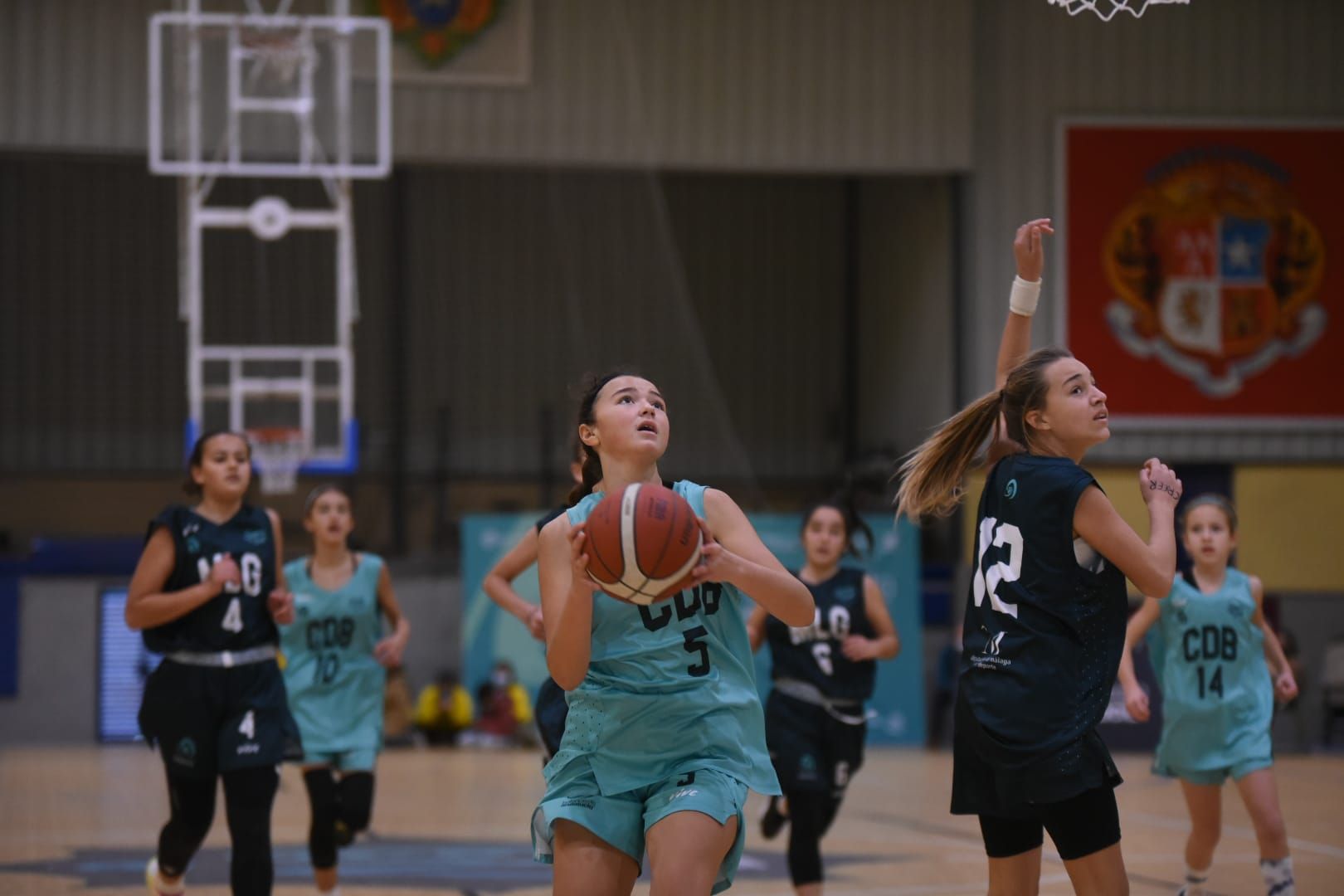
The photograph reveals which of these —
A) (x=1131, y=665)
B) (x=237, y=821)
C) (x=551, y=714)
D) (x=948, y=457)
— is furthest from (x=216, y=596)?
(x=1131, y=665)

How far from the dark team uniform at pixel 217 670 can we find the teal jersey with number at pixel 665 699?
6.89 feet

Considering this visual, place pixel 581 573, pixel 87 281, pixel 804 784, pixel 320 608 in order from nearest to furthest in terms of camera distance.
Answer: pixel 581 573
pixel 804 784
pixel 320 608
pixel 87 281

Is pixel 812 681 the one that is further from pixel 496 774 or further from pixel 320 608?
pixel 496 774

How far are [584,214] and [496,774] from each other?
6322 mm

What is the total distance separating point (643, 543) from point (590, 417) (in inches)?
27.0

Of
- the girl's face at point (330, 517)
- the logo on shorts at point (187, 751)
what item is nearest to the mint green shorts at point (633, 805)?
the logo on shorts at point (187, 751)

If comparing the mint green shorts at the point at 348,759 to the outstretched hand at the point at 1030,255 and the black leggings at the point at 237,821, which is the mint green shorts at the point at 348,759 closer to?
the black leggings at the point at 237,821

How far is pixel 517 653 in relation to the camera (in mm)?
15312

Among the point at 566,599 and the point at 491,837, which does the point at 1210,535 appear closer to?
the point at 566,599

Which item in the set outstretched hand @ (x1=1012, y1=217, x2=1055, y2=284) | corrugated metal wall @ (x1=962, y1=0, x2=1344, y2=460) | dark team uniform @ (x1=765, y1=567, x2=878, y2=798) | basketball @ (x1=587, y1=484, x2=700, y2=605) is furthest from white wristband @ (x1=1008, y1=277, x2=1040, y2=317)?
corrugated metal wall @ (x1=962, y1=0, x2=1344, y2=460)

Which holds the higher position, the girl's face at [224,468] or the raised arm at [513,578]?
the girl's face at [224,468]

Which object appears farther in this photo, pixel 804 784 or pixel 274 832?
pixel 274 832

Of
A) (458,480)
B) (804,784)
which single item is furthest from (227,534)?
(458,480)

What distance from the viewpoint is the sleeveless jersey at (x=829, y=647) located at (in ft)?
20.9
